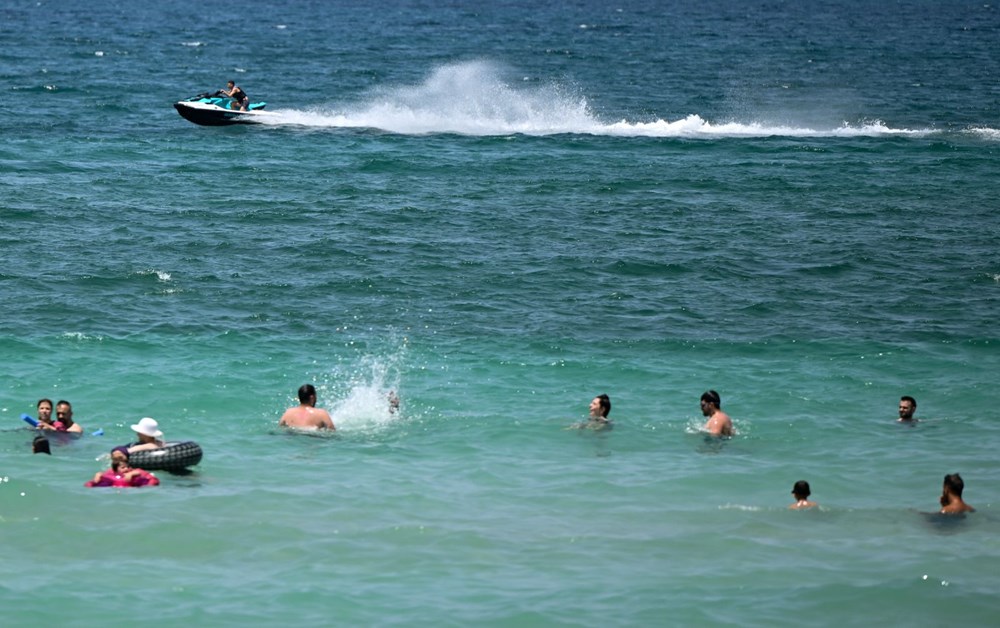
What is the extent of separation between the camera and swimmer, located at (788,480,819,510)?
19444 millimetres

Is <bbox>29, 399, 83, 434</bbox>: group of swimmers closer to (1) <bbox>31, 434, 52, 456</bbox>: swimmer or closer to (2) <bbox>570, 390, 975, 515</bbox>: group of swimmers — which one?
(1) <bbox>31, 434, 52, 456</bbox>: swimmer

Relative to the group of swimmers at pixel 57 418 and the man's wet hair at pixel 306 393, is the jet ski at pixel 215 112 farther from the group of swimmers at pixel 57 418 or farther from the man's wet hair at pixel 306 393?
the man's wet hair at pixel 306 393

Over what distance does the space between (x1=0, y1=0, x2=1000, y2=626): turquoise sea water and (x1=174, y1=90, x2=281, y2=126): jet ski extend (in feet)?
2.53

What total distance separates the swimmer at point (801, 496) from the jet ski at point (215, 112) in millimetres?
37352

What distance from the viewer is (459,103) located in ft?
209

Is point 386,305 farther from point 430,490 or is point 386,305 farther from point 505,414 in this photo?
point 430,490

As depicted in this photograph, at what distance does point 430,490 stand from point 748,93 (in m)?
58.0

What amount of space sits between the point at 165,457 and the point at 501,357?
345 inches

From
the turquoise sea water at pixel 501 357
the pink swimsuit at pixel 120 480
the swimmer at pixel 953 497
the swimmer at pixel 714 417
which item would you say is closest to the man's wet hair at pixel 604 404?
the turquoise sea water at pixel 501 357

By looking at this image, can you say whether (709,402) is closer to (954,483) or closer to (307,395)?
(954,483)

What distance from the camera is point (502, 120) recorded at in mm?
57688

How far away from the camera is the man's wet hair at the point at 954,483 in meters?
19.2

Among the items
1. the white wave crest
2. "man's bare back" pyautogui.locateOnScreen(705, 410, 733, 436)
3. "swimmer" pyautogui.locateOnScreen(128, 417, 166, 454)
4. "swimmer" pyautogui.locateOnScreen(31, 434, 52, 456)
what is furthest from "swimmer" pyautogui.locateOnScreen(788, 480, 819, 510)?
the white wave crest

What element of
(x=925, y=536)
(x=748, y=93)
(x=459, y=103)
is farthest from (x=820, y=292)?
(x=748, y=93)
